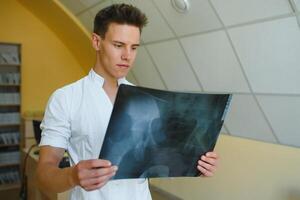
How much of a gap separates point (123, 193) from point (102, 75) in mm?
430

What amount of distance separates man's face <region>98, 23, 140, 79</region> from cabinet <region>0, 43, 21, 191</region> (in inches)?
140

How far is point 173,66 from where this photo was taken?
283cm

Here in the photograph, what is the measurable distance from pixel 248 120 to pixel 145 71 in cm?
123

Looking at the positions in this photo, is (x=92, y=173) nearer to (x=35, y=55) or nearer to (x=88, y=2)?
(x=88, y=2)

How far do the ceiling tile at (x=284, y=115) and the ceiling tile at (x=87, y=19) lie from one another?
7.14 feet

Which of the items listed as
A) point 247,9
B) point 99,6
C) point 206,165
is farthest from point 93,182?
point 99,6

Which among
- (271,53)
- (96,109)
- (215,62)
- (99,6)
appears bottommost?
(96,109)

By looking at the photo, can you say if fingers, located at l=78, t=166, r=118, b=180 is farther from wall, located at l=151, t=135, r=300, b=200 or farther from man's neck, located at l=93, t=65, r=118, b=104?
wall, located at l=151, t=135, r=300, b=200

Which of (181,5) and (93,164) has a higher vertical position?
(181,5)

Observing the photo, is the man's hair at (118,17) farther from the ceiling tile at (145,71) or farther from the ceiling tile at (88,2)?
the ceiling tile at (88,2)

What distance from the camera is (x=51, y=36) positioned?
15.4ft

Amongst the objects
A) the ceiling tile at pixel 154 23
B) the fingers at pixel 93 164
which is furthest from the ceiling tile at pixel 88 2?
the fingers at pixel 93 164

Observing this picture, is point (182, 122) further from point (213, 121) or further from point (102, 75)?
point (102, 75)

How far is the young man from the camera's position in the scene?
1039 mm
